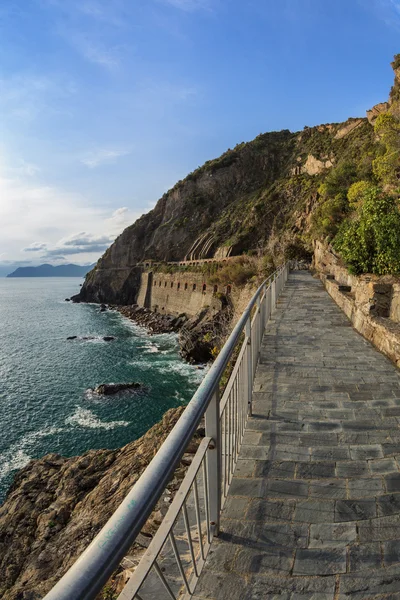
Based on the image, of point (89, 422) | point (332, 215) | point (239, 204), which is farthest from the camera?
point (239, 204)

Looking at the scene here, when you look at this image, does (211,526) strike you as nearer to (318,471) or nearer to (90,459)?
(318,471)

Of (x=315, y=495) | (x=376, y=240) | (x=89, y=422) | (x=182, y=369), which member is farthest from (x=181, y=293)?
(x=315, y=495)

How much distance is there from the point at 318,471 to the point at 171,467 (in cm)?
250

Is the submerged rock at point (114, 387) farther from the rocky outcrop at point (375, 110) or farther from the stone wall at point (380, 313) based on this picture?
the rocky outcrop at point (375, 110)

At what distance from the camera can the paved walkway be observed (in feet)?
7.29

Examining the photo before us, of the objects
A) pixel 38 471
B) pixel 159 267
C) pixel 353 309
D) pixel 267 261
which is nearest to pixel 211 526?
pixel 353 309

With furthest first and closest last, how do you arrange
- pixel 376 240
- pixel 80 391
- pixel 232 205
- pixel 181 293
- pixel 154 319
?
pixel 232 205, pixel 181 293, pixel 154 319, pixel 80 391, pixel 376 240

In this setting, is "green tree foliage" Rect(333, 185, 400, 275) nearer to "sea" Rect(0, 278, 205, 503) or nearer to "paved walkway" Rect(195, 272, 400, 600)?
"paved walkway" Rect(195, 272, 400, 600)

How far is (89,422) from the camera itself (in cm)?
1667

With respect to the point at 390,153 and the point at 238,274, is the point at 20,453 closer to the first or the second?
the point at 238,274

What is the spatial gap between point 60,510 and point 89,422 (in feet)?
30.2

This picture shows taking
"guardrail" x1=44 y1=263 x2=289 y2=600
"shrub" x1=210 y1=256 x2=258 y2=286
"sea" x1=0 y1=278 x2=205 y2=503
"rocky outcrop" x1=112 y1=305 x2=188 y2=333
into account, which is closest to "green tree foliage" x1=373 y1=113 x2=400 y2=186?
"shrub" x1=210 y1=256 x2=258 y2=286

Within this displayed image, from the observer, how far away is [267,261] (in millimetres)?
30297

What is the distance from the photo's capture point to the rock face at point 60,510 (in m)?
5.63
